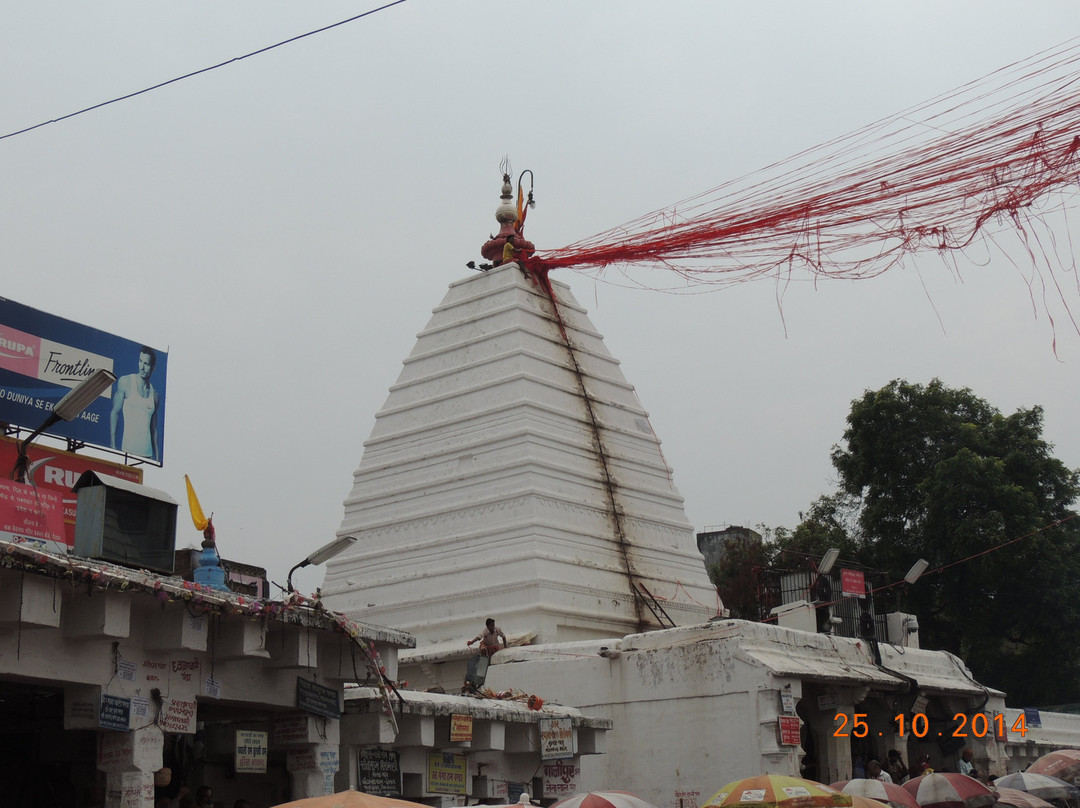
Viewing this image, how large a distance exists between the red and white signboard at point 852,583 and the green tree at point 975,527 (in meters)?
14.0

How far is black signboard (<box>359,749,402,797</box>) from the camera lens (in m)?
13.4

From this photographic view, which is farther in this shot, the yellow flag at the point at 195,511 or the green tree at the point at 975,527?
the green tree at the point at 975,527

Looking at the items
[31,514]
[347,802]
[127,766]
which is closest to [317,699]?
[127,766]

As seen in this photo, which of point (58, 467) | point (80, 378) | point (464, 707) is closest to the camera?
point (464, 707)

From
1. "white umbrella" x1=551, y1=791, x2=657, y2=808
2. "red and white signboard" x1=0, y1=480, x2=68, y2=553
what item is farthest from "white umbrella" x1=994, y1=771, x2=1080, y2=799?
"red and white signboard" x1=0, y1=480, x2=68, y2=553

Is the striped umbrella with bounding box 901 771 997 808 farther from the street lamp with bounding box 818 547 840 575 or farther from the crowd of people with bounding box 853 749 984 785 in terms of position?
the street lamp with bounding box 818 547 840 575

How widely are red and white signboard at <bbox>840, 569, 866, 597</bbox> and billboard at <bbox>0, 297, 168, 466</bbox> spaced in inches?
500

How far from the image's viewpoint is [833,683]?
63.2ft

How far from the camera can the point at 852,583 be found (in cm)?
2373

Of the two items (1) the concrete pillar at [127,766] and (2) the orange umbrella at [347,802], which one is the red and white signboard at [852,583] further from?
(1) the concrete pillar at [127,766]

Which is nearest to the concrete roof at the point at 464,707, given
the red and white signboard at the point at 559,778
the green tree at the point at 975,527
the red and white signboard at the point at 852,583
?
the red and white signboard at the point at 559,778

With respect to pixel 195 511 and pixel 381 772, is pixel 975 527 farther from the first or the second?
pixel 195 511

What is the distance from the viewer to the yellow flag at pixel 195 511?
12.7 m

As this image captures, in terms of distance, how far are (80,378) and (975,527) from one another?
86.1 feet
